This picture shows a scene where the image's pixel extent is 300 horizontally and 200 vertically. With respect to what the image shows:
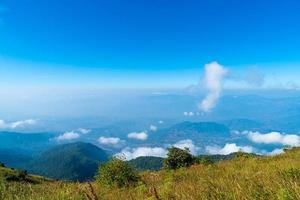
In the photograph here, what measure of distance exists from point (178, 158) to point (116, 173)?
23.9m

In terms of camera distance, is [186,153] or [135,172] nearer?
[135,172]

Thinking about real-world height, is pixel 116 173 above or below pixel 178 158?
below

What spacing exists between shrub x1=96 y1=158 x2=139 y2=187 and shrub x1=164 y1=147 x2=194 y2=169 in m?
19.2

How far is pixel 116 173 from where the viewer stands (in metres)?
26.1

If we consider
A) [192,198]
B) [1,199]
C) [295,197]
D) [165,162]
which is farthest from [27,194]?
[165,162]

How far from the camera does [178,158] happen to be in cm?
4906

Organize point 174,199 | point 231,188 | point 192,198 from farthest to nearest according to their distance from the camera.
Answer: point 174,199
point 231,188
point 192,198

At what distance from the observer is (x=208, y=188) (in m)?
7.79

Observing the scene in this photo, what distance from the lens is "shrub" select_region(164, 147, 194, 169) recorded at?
4756 cm

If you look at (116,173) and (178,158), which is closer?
(116,173)

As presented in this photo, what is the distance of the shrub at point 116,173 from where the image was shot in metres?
25.0

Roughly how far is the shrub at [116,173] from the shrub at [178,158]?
63.0ft

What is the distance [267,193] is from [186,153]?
145ft

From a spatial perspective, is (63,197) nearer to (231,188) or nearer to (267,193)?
(231,188)
